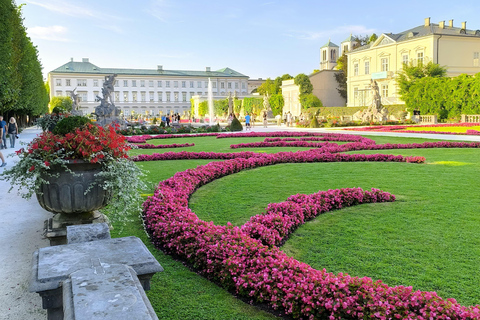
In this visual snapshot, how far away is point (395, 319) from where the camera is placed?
2.38 meters

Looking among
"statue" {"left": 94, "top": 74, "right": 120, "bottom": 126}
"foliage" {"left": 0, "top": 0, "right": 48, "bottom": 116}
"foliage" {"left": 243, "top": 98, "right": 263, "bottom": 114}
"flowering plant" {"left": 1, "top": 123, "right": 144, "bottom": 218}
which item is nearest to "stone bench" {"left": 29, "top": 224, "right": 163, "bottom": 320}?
"flowering plant" {"left": 1, "top": 123, "right": 144, "bottom": 218}

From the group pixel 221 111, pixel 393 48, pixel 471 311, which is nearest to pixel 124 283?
pixel 471 311

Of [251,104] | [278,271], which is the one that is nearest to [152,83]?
[251,104]

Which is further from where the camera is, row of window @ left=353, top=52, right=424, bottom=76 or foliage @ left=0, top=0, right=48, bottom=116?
row of window @ left=353, top=52, right=424, bottom=76

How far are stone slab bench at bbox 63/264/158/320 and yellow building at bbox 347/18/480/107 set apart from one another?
149 feet

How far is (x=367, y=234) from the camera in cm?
433

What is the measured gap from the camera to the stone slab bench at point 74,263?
2.15 meters

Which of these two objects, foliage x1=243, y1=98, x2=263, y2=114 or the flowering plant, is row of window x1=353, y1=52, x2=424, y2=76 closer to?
foliage x1=243, y1=98, x2=263, y2=114

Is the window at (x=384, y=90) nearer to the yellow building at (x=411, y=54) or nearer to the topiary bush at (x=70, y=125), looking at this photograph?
the yellow building at (x=411, y=54)

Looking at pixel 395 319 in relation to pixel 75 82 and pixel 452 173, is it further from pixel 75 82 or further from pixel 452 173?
pixel 75 82

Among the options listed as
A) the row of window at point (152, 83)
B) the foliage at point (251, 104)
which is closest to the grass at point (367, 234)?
the foliage at point (251, 104)

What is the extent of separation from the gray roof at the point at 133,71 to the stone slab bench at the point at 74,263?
9414 centimetres

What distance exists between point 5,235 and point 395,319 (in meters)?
4.14

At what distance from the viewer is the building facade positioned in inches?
3524
